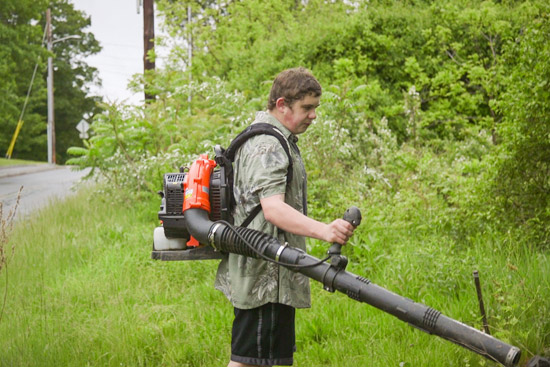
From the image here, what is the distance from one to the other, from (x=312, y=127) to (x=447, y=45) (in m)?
4.77

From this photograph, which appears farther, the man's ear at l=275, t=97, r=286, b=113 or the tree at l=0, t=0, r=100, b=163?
the tree at l=0, t=0, r=100, b=163

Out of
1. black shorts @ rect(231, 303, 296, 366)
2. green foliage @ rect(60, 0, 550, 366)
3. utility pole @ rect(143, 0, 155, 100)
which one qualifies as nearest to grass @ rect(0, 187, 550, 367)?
green foliage @ rect(60, 0, 550, 366)

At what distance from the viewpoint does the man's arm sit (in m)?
2.36

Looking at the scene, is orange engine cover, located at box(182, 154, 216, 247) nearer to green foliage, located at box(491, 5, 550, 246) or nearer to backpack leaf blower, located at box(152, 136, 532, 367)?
backpack leaf blower, located at box(152, 136, 532, 367)

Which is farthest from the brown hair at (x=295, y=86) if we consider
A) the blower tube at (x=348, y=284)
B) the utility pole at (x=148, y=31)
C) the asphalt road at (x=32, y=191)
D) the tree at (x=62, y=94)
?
the tree at (x=62, y=94)

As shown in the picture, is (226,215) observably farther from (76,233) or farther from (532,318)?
(76,233)

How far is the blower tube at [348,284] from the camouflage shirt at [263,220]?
0.65ft

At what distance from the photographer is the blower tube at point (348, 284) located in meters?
2.05

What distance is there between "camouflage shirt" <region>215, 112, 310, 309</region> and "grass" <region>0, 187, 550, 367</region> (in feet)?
3.95

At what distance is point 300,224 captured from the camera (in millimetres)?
2518

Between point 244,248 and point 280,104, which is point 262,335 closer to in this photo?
point 244,248

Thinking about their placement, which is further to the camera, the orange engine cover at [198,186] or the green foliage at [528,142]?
the green foliage at [528,142]

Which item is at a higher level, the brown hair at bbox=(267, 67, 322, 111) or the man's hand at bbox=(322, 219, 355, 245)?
the brown hair at bbox=(267, 67, 322, 111)

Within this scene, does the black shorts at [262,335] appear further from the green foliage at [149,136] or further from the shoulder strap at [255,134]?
the green foliage at [149,136]
